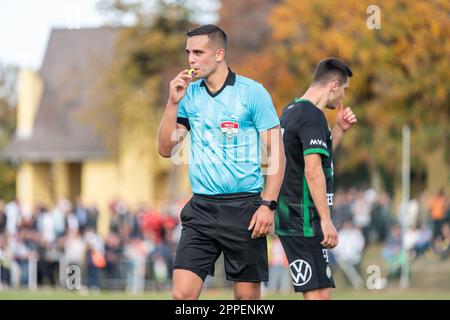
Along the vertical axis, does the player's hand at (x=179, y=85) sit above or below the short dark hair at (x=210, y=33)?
below

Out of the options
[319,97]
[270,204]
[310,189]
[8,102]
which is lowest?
[270,204]

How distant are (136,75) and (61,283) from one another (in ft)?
71.6

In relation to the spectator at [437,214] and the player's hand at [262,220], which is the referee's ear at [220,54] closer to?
the player's hand at [262,220]

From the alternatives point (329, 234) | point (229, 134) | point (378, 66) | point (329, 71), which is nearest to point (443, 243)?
point (378, 66)

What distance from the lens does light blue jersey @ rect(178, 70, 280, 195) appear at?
8516 millimetres

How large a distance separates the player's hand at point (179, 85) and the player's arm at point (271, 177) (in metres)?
0.70

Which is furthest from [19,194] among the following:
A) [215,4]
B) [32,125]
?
[215,4]

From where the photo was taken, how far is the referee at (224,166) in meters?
8.47

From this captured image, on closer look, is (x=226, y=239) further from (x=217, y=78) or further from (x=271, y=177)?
(x=217, y=78)

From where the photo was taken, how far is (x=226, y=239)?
8.55 metres

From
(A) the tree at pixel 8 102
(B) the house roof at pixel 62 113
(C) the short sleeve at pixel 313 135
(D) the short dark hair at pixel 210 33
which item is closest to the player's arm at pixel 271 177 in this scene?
(C) the short sleeve at pixel 313 135

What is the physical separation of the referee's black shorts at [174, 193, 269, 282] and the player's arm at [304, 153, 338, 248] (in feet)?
1.83

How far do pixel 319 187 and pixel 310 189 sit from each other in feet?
0.26
